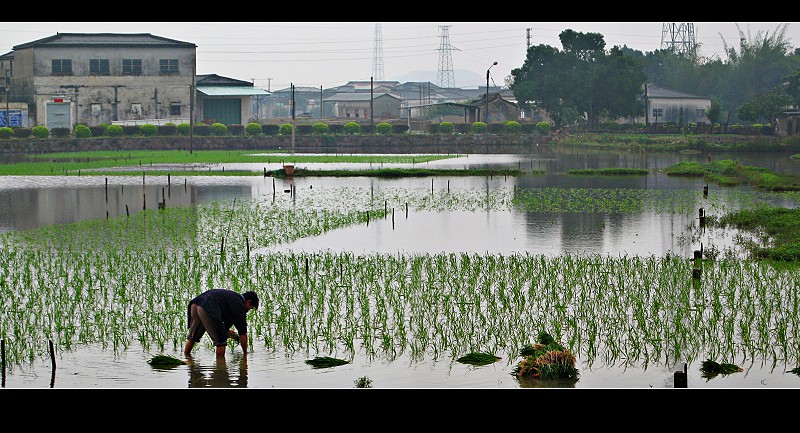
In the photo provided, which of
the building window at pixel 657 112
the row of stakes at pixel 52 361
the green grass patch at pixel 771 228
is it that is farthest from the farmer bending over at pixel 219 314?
the building window at pixel 657 112

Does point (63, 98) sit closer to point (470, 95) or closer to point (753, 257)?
point (753, 257)

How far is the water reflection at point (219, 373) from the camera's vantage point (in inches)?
414

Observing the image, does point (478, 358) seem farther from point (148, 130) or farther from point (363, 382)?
point (148, 130)

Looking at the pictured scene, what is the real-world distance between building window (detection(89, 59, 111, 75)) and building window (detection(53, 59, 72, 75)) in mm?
1280

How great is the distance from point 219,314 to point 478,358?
283 centimetres

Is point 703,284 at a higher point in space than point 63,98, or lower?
lower

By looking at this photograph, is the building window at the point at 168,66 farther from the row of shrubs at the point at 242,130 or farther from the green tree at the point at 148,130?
the green tree at the point at 148,130

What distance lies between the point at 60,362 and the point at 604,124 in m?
64.0

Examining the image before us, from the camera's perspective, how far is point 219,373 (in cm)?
1087

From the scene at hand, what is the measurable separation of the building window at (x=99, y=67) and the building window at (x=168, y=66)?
3.23m

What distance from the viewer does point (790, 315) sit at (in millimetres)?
13086
